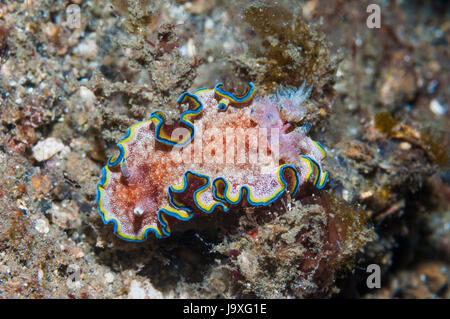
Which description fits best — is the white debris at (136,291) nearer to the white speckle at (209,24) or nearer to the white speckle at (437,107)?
the white speckle at (209,24)

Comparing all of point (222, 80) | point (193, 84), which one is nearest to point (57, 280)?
point (193, 84)

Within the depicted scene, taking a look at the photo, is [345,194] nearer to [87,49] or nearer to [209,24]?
[209,24]

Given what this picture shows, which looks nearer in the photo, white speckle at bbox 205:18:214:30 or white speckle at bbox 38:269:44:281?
white speckle at bbox 38:269:44:281

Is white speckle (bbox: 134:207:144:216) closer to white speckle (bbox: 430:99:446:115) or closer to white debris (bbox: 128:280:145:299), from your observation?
white debris (bbox: 128:280:145:299)

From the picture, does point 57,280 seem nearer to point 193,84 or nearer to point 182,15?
point 193,84

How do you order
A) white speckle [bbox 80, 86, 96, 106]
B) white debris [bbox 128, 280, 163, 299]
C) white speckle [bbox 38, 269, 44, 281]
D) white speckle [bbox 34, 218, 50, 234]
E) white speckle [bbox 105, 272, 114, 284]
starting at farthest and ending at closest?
1. white speckle [bbox 80, 86, 96, 106]
2. white debris [bbox 128, 280, 163, 299]
3. white speckle [bbox 105, 272, 114, 284]
4. white speckle [bbox 34, 218, 50, 234]
5. white speckle [bbox 38, 269, 44, 281]

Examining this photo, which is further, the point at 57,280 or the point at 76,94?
the point at 76,94

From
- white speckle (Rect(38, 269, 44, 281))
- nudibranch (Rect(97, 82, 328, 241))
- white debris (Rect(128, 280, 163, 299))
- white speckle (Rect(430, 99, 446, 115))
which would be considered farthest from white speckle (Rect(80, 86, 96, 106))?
white speckle (Rect(430, 99, 446, 115))
